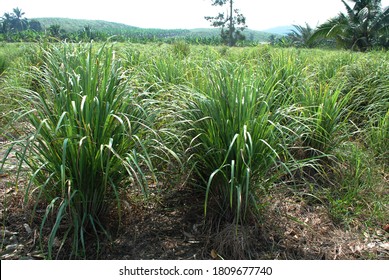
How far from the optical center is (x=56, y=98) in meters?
1.83

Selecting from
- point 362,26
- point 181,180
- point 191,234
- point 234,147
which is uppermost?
point 362,26

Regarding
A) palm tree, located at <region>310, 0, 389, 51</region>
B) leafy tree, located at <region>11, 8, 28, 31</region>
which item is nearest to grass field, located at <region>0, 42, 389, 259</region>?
palm tree, located at <region>310, 0, 389, 51</region>

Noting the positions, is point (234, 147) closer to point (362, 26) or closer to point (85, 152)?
point (85, 152)

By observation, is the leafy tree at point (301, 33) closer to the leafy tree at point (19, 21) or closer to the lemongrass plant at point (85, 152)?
the lemongrass plant at point (85, 152)

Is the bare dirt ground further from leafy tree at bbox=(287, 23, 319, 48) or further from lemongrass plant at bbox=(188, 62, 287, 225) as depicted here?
leafy tree at bbox=(287, 23, 319, 48)

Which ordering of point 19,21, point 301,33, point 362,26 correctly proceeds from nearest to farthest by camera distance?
point 362,26 → point 301,33 → point 19,21

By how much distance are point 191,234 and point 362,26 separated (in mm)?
18819

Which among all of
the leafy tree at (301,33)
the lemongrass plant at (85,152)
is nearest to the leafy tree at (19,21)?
the leafy tree at (301,33)

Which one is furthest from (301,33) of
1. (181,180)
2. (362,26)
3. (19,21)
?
(19,21)

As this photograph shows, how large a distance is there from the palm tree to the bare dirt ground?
1693 centimetres

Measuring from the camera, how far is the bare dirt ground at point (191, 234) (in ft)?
5.86

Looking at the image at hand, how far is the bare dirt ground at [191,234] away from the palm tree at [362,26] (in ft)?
55.5

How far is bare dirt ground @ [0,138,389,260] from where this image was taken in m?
1.79

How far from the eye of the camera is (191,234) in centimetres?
190
